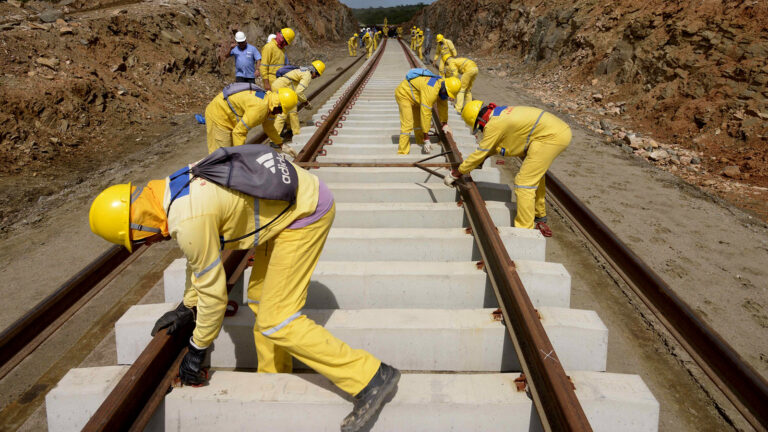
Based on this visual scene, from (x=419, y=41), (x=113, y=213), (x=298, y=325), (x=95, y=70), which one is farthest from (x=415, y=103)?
(x=419, y=41)

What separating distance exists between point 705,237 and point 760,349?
75.5 inches

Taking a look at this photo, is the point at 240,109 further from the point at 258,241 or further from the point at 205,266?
the point at 205,266

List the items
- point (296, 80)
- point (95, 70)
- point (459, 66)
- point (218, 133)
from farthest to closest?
point (95, 70)
point (459, 66)
point (296, 80)
point (218, 133)

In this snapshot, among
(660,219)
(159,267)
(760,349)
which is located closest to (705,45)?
(660,219)

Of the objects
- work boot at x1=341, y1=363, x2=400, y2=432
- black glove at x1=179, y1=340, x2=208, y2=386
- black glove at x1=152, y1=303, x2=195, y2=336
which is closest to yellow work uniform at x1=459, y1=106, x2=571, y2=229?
work boot at x1=341, y1=363, x2=400, y2=432

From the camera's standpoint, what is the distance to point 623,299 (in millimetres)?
3686

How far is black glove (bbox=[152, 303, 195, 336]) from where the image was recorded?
2439 mm

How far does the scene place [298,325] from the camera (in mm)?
2230

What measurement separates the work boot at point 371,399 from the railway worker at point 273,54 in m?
8.21

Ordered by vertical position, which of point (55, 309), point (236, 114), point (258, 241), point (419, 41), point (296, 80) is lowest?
point (55, 309)

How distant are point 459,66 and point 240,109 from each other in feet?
19.7

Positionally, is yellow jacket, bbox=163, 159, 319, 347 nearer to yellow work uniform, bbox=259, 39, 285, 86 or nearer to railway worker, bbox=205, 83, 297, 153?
railway worker, bbox=205, 83, 297, 153

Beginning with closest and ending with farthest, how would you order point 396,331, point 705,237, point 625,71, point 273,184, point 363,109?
point 273,184 → point 396,331 → point 705,237 → point 363,109 → point 625,71

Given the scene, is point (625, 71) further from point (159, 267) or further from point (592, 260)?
point (159, 267)
